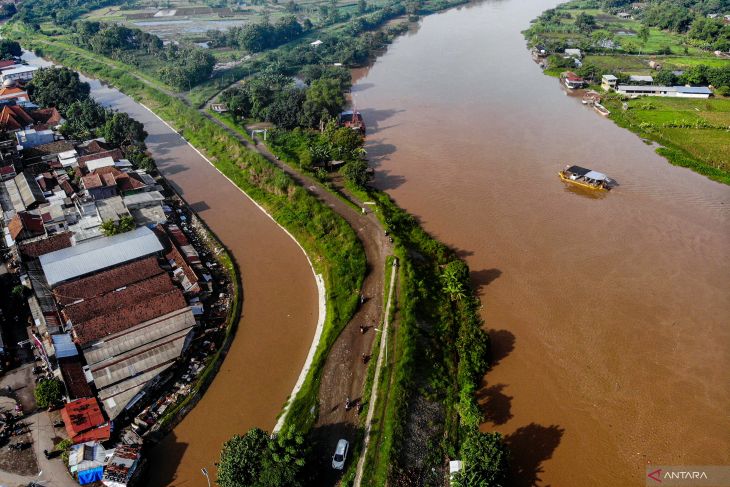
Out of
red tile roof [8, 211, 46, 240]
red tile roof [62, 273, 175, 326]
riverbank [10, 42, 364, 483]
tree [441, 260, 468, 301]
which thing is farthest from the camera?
red tile roof [8, 211, 46, 240]

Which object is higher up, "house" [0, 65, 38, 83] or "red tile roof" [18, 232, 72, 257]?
"house" [0, 65, 38, 83]

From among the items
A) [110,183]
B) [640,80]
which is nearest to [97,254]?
[110,183]

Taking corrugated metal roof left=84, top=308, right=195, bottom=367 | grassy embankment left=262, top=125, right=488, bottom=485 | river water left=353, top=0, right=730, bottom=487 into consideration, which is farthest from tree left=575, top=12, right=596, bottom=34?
corrugated metal roof left=84, top=308, right=195, bottom=367

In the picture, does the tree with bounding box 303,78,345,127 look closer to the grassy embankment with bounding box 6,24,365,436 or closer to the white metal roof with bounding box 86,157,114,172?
the grassy embankment with bounding box 6,24,365,436

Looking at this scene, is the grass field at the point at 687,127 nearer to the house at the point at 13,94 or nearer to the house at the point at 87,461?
the house at the point at 87,461

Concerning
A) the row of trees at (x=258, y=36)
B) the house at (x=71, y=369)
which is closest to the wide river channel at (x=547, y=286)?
the house at (x=71, y=369)

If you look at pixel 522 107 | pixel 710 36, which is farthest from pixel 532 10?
pixel 522 107

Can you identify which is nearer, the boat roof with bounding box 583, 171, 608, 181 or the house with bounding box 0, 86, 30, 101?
the boat roof with bounding box 583, 171, 608, 181

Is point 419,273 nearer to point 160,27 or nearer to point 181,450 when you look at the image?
point 181,450
